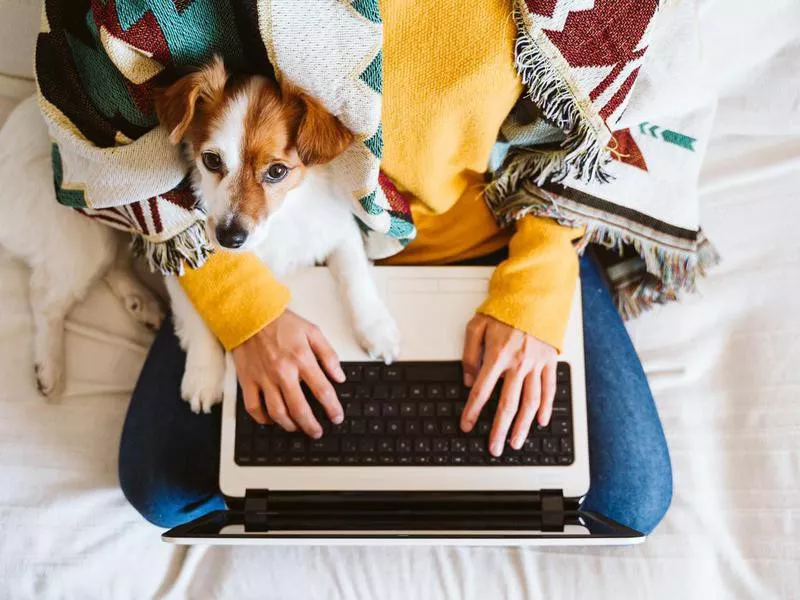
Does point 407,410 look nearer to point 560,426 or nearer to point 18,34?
point 560,426

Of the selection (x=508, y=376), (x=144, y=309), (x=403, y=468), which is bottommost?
(x=144, y=309)

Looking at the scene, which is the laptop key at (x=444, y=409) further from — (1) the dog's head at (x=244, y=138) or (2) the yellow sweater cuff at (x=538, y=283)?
(1) the dog's head at (x=244, y=138)

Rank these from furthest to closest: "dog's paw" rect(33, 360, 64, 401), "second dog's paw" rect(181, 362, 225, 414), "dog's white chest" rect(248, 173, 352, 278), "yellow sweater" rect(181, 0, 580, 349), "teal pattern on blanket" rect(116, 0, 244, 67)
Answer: "dog's paw" rect(33, 360, 64, 401) < "second dog's paw" rect(181, 362, 225, 414) < "dog's white chest" rect(248, 173, 352, 278) < "yellow sweater" rect(181, 0, 580, 349) < "teal pattern on blanket" rect(116, 0, 244, 67)

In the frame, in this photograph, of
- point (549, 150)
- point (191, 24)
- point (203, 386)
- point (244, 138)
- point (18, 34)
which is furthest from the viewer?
point (18, 34)

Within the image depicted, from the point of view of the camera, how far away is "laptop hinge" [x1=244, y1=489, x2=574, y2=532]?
1.10 metres

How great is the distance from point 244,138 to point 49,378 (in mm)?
696

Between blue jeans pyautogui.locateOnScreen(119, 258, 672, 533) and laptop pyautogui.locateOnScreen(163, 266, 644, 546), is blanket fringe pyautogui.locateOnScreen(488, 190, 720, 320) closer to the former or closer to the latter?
blue jeans pyautogui.locateOnScreen(119, 258, 672, 533)

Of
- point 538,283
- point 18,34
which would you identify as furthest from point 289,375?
point 18,34

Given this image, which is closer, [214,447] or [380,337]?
[380,337]

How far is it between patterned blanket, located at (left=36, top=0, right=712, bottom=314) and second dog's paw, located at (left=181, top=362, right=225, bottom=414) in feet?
0.61

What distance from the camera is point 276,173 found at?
97 cm

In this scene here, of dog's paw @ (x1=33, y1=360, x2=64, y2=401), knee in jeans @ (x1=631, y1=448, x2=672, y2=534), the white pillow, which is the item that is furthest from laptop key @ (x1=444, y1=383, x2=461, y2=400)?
the white pillow

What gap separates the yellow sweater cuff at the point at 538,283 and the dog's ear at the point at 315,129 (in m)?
0.39

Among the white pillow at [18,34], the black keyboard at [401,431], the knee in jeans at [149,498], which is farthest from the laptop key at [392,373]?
the white pillow at [18,34]
